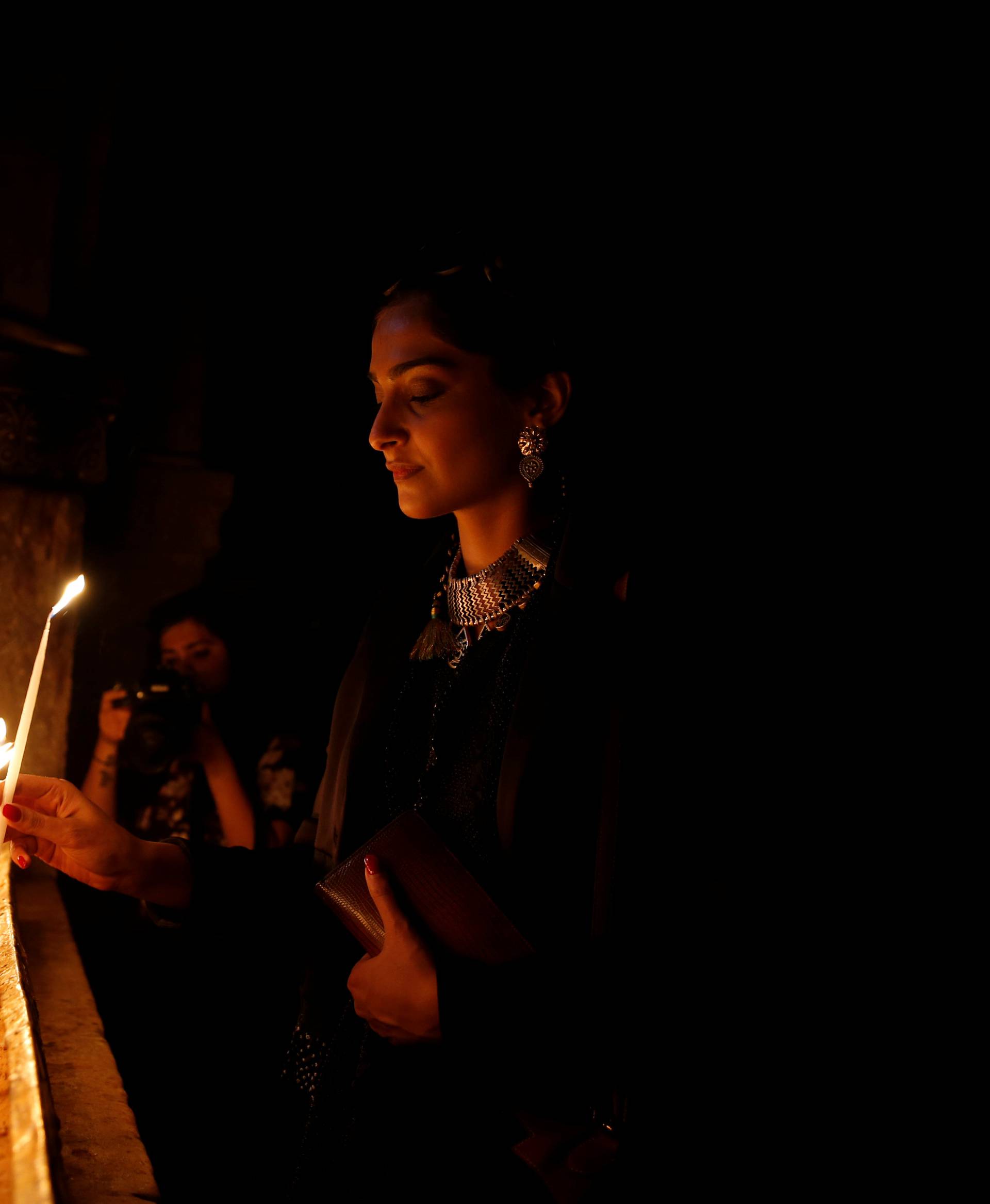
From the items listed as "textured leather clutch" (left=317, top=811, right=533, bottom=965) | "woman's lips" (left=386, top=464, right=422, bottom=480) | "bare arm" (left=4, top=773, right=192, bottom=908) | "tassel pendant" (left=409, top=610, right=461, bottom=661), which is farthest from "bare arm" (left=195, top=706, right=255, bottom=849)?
"woman's lips" (left=386, top=464, right=422, bottom=480)

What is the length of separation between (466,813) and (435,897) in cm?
20

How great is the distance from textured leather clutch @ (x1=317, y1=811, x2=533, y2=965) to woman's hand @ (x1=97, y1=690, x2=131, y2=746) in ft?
2.61

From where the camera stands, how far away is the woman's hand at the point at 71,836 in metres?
1.17

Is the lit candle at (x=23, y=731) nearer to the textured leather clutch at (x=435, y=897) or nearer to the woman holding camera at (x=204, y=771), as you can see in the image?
the textured leather clutch at (x=435, y=897)

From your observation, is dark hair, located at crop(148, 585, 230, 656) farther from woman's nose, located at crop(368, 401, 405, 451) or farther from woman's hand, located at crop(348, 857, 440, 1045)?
woman's hand, located at crop(348, 857, 440, 1045)

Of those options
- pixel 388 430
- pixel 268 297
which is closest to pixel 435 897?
pixel 388 430

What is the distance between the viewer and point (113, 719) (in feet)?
5.78

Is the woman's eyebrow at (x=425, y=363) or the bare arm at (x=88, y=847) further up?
the woman's eyebrow at (x=425, y=363)

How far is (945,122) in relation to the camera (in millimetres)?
1182

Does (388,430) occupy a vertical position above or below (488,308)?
below

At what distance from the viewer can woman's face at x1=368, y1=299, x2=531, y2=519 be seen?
1.38m

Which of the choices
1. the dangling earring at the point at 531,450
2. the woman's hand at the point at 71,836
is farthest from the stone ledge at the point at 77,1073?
the dangling earring at the point at 531,450

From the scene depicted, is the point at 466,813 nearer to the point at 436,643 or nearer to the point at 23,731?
the point at 436,643

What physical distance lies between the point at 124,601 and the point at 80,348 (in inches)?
25.7
